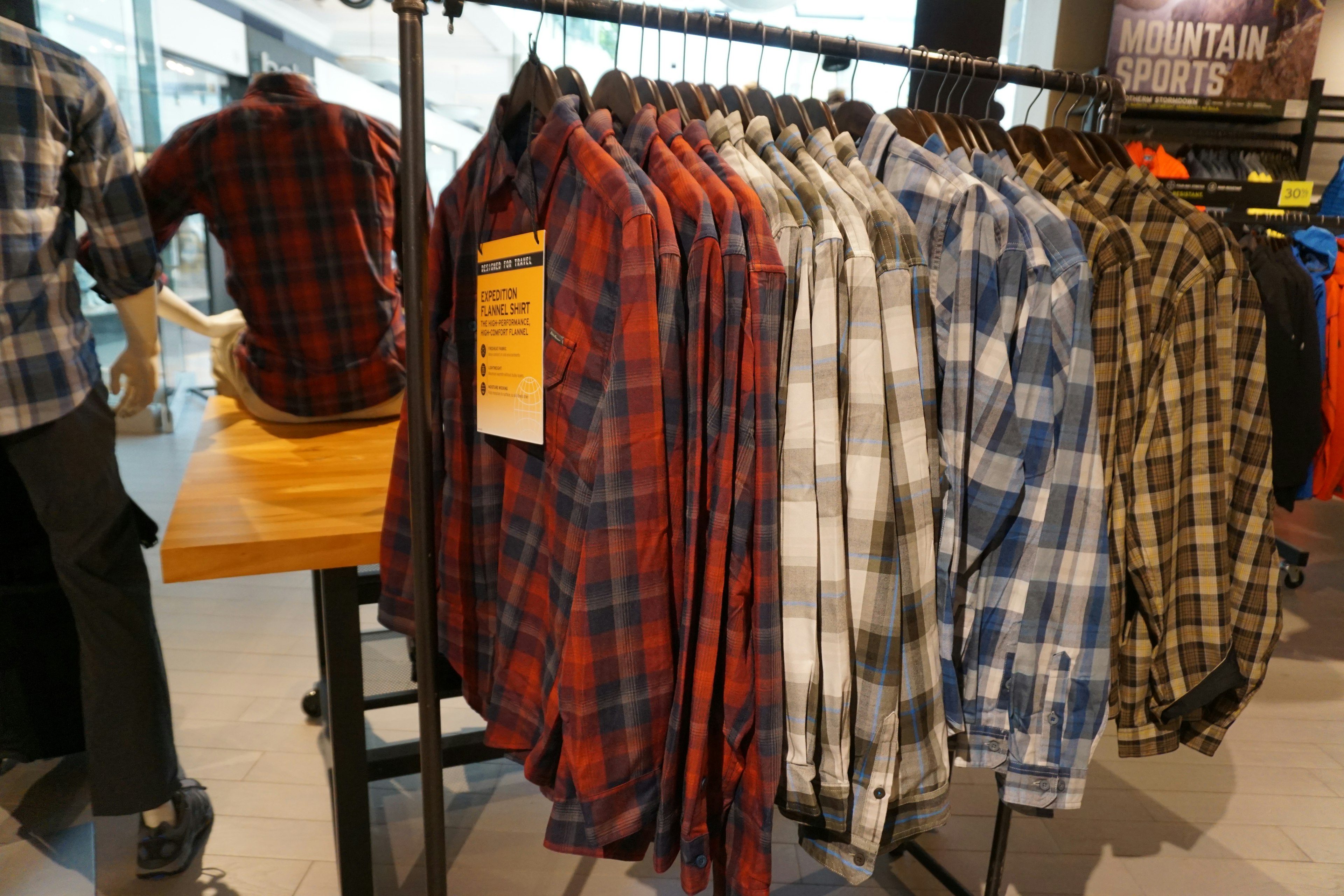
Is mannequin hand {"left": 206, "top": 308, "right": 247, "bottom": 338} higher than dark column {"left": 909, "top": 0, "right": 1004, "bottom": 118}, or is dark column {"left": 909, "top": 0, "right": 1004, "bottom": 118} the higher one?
dark column {"left": 909, "top": 0, "right": 1004, "bottom": 118}

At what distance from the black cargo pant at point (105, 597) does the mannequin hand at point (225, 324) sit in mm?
377

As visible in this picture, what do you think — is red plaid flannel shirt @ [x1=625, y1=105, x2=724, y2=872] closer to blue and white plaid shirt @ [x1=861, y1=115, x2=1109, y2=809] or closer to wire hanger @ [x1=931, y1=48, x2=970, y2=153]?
blue and white plaid shirt @ [x1=861, y1=115, x2=1109, y2=809]

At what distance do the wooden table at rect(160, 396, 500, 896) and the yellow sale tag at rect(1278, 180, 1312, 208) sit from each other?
3.26m

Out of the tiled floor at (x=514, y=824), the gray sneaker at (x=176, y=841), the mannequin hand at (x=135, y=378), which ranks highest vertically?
the mannequin hand at (x=135, y=378)

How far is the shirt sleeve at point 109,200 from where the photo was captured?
1492 millimetres

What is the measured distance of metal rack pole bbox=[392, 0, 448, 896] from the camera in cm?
93

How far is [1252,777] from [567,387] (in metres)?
2.38

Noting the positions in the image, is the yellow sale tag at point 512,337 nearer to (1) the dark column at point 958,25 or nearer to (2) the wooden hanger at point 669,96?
(2) the wooden hanger at point 669,96

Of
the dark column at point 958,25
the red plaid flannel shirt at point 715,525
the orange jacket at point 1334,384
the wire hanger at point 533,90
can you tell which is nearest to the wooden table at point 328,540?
the red plaid flannel shirt at point 715,525

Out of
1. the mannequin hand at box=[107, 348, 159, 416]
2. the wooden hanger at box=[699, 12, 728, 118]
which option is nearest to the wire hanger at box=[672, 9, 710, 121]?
the wooden hanger at box=[699, 12, 728, 118]

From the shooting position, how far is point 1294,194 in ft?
9.96

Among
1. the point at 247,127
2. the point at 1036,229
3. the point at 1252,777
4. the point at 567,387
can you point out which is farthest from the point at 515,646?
the point at 1252,777

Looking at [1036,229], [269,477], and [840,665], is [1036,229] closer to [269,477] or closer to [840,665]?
[840,665]

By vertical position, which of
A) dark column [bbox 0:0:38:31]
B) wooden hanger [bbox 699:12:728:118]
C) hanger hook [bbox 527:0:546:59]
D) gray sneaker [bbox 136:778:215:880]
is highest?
dark column [bbox 0:0:38:31]
